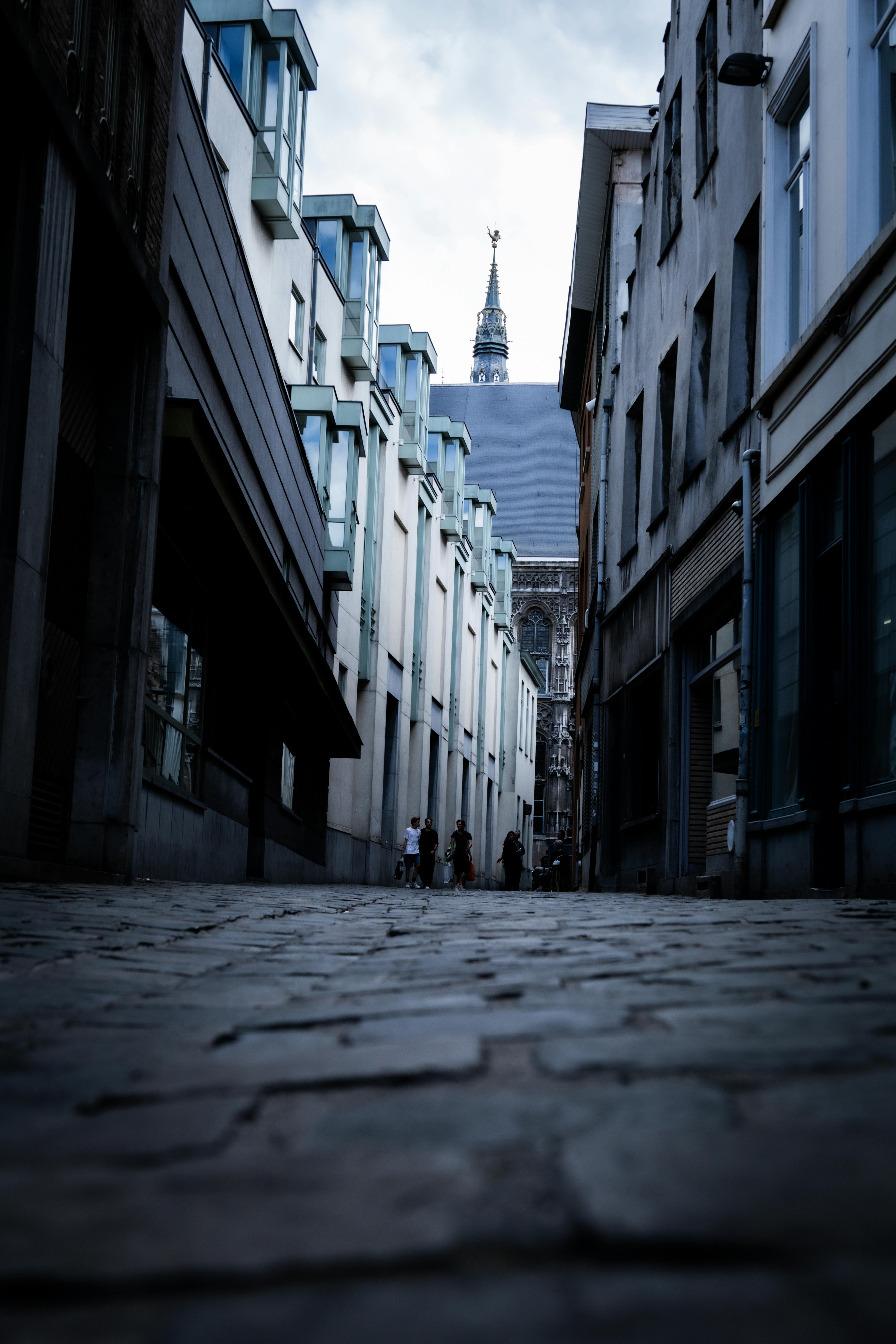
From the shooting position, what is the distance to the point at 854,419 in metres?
11.3

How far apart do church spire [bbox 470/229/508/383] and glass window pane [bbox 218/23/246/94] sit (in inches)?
4682

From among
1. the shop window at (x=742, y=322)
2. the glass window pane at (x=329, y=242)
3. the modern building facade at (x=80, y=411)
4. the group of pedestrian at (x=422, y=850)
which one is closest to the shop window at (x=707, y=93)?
the shop window at (x=742, y=322)

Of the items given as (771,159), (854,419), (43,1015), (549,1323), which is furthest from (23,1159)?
(771,159)

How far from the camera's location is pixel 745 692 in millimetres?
14039

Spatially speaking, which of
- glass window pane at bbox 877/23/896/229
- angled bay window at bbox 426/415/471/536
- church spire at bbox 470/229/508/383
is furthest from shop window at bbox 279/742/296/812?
church spire at bbox 470/229/508/383

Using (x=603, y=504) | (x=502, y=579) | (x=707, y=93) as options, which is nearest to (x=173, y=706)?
(x=707, y=93)

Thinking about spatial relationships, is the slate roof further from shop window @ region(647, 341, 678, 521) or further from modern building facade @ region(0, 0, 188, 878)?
modern building facade @ region(0, 0, 188, 878)

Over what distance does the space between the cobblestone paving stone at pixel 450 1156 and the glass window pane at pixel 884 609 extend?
251 inches

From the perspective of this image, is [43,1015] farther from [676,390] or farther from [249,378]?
[676,390]

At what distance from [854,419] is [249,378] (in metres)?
8.84

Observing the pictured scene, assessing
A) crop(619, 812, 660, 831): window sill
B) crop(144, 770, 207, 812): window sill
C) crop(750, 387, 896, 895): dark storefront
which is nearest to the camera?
crop(750, 387, 896, 895): dark storefront

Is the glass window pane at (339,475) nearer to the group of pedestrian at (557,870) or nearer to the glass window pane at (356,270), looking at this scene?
the glass window pane at (356,270)

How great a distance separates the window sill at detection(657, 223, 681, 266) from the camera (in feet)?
64.9

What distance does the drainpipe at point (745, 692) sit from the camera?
13.9m
